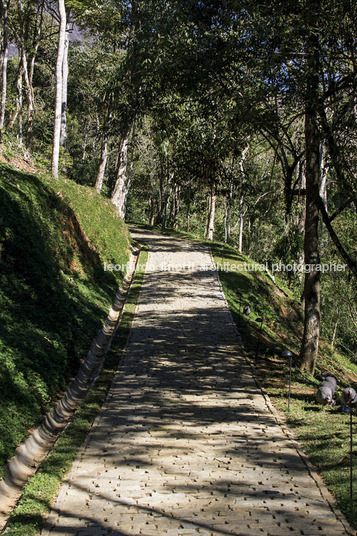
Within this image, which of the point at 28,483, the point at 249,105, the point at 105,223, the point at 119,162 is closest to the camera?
the point at 28,483

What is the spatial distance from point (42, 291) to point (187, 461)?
6.25 meters

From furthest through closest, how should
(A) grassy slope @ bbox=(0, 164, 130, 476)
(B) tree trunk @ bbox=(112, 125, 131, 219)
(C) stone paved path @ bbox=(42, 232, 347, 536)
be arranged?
1. (B) tree trunk @ bbox=(112, 125, 131, 219)
2. (A) grassy slope @ bbox=(0, 164, 130, 476)
3. (C) stone paved path @ bbox=(42, 232, 347, 536)

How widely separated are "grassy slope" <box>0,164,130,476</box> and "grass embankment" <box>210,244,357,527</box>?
14.8 ft

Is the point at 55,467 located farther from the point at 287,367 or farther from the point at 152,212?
the point at 152,212

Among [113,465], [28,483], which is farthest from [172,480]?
[28,483]

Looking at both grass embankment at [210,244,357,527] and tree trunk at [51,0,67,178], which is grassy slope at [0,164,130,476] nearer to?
tree trunk at [51,0,67,178]

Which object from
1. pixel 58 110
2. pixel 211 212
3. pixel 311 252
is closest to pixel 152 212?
pixel 211 212

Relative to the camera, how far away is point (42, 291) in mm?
12508

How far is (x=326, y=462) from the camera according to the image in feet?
25.7

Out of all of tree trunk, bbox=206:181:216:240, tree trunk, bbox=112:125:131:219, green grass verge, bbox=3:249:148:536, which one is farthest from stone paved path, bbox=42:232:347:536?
tree trunk, bbox=206:181:216:240

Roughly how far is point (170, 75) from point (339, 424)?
9.73 meters

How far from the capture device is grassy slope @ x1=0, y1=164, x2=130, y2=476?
888 cm

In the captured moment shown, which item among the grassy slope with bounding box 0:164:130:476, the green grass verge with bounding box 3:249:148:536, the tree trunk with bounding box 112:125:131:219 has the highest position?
the tree trunk with bounding box 112:125:131:219

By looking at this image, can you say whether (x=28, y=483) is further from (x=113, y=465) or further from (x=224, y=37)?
(x=224, y=37)
